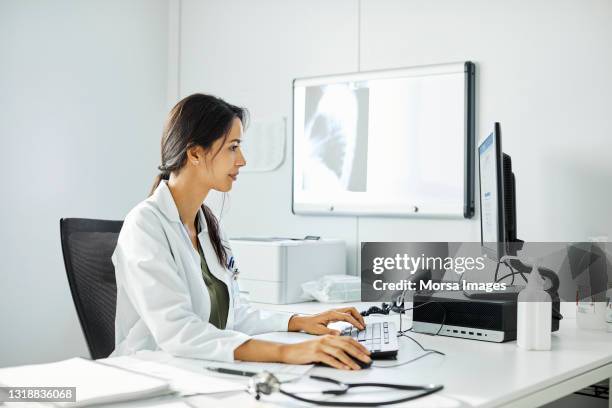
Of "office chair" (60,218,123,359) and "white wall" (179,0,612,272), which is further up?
"white wall" (179,0,612,272)

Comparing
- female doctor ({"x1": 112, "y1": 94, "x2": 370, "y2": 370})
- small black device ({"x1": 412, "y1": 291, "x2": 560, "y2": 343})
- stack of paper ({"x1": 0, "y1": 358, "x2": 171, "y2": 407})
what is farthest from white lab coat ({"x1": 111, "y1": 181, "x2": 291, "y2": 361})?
small black device ({"x1": 412, "y1": 291, "x2": 560, "y2": 343})

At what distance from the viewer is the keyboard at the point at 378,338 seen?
1504 mm

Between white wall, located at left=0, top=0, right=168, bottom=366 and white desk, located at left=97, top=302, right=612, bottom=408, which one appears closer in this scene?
white desk, located at left=97, top=302, right=612, bottom=408

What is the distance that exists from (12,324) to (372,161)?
1.70 meters

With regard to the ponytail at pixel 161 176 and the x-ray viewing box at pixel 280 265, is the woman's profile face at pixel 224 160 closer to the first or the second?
the ponytail at pixel 161 176

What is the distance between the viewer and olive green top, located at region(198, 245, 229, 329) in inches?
73.6

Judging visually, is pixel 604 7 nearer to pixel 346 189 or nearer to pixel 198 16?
pixel 346 189

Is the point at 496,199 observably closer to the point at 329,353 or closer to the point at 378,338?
the point at 378,338

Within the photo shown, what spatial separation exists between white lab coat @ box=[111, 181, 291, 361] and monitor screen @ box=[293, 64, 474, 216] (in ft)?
3.34

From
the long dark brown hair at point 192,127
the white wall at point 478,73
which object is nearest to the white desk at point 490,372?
the long dark brown hair at point 192,127

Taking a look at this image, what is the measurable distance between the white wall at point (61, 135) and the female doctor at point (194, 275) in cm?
140

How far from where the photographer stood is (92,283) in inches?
76.2

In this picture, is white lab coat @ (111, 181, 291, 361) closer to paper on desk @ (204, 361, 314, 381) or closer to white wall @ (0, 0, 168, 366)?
paper on desk @ (204, 361, 314, 381)

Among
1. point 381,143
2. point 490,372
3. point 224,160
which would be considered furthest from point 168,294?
point 381,143
